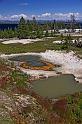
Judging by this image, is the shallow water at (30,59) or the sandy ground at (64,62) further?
the shallow water at (30,59)

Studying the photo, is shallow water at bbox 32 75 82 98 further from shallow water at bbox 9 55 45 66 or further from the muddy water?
shallow water at bbox 9 55 45 66

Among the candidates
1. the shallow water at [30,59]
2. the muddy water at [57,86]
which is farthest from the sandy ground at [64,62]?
the shallow water at [30,59]

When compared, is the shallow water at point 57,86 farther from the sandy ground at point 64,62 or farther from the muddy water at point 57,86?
Result: the sandy ground at point 64,62

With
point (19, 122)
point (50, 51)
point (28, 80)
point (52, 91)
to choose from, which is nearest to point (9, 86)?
point (52, 91)

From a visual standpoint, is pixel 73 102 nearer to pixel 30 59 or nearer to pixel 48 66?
pixel 48 66

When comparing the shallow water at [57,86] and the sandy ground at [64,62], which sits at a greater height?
the shallow water at [57,86]

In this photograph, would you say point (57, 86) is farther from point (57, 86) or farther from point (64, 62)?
point (64, 62)

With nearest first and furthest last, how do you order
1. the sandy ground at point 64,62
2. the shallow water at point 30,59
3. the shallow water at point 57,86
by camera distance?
the shallow water at point 57,86 → the sandy ground at point 64,62 → the shallow water at point 30,59
